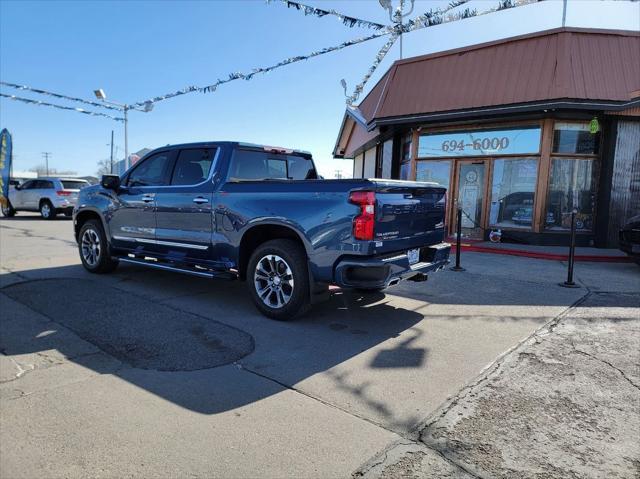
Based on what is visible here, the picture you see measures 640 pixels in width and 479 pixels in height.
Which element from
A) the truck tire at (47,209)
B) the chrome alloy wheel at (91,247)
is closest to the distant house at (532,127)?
the chrome alloy wheel at (91,247)

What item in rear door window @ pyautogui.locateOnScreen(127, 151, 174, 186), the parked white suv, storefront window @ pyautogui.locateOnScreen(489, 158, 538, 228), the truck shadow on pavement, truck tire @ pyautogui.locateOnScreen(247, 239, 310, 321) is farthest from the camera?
the parked white suv

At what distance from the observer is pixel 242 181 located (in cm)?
539

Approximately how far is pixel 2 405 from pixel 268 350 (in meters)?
2.01

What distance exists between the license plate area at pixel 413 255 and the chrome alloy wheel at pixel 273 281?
131 centimetres

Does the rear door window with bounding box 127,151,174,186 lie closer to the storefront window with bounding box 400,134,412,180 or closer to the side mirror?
the side mirror

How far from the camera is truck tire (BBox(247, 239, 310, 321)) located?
4.77 meters

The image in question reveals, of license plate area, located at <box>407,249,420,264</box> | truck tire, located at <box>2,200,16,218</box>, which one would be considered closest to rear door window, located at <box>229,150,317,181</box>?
license plate area, located at <box>407,249,420,264</box>

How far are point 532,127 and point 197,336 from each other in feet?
34.7

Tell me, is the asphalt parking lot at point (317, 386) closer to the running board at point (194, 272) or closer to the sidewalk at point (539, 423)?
the sidewalk at point (539, 423)

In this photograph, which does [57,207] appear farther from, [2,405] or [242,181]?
[2,405]

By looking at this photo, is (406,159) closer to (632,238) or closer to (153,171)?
(632,238)

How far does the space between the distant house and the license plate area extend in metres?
7.51

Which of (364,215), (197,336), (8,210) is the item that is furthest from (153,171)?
(8,210)

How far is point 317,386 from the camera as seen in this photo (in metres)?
3.43
